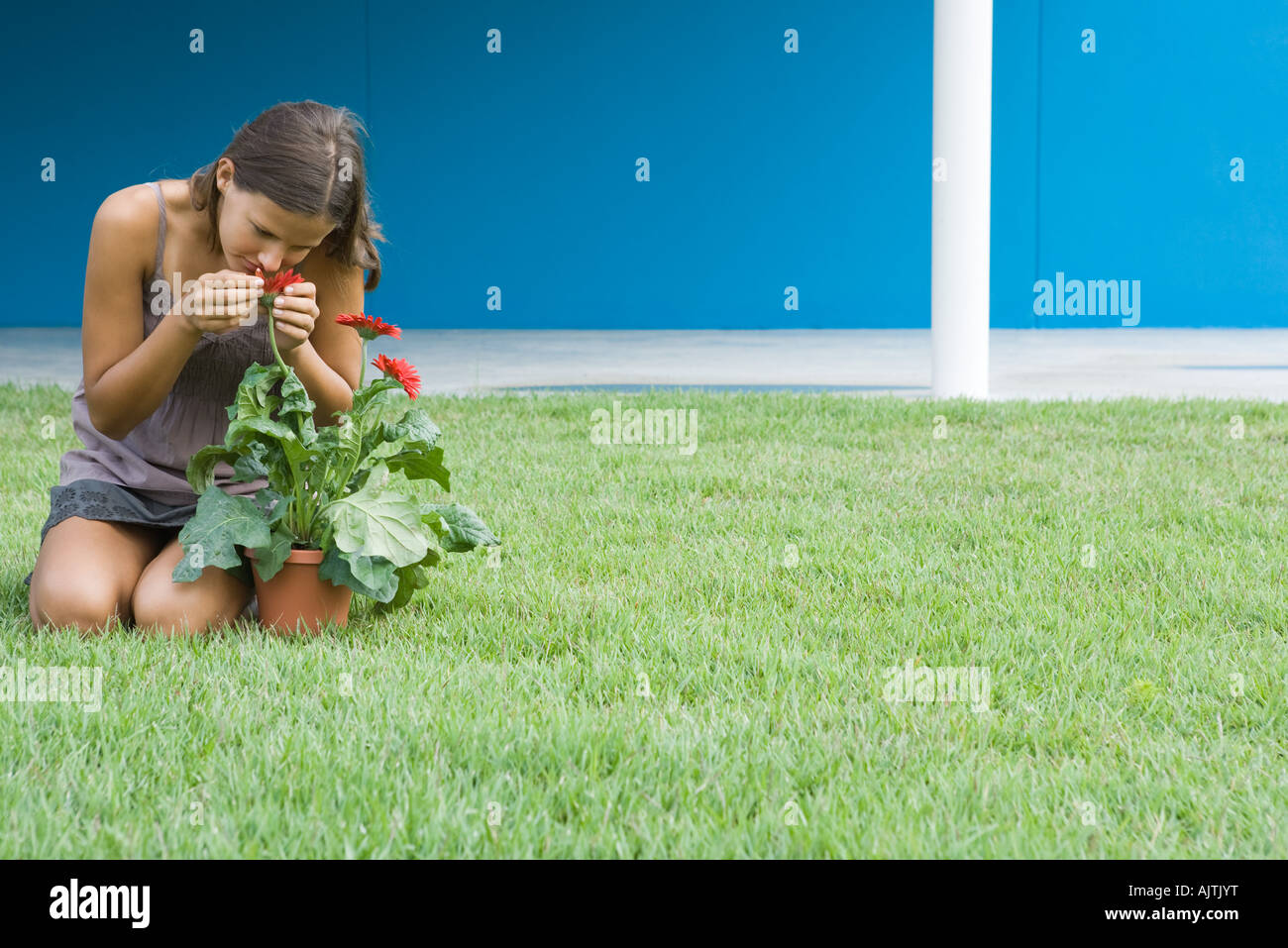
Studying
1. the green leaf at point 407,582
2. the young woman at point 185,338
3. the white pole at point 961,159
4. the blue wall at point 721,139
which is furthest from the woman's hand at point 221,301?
the blue wall at point 721,139

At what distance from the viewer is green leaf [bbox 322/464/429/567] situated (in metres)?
2.43

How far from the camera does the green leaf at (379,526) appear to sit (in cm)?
243

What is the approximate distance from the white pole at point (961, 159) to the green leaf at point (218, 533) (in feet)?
13.8

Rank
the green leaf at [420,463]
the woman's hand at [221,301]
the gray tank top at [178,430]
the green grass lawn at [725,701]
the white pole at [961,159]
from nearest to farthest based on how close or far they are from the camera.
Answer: the green grass lawn at [725,701]
the woman's hand at [221,301]
the green leaf at [420,463]
the gray tank top at [178,430]
the white pole at [961,159]

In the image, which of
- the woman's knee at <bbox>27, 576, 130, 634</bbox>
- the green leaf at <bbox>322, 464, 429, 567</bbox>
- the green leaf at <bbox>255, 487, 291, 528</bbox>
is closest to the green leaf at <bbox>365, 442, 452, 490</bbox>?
the green leaf at <bbox>322, 464, 429, 567</bbox>

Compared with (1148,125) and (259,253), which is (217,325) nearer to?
(259,253)

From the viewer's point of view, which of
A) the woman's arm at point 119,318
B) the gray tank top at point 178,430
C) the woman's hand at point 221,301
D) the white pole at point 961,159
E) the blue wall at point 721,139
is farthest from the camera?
the blue wall at point 721,139

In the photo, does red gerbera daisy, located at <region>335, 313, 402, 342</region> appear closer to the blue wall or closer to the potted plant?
the potted plant

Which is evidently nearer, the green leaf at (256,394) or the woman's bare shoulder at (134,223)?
the green leaf at (256,394)

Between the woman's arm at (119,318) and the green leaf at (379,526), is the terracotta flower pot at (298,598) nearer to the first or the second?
the green leaf at (379,526)

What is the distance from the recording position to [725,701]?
217 centimetres

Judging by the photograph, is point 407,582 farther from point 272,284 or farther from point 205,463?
point 272,284

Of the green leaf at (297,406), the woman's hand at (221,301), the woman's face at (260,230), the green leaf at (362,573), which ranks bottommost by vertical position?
the green leaf at (362,573)
